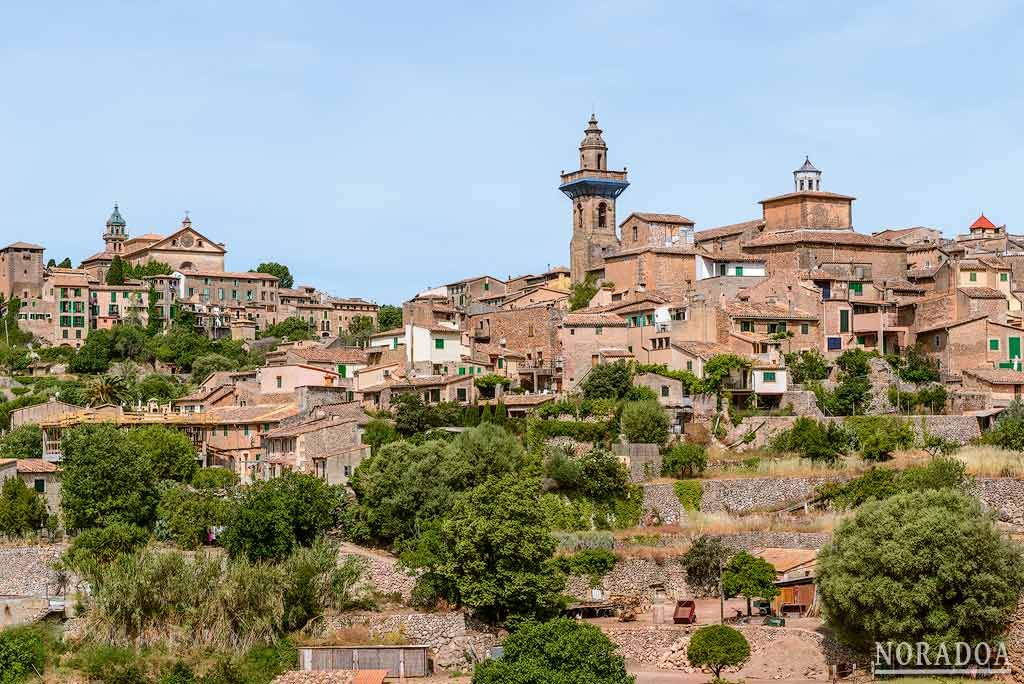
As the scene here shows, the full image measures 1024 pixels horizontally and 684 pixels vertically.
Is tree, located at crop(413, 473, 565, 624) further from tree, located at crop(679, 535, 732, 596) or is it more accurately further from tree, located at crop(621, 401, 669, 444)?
tree, located at crop(621, 401, 669, 444)

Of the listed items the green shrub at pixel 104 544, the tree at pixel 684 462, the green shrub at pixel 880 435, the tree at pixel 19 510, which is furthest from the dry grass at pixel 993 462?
the tree at pixel 19 510

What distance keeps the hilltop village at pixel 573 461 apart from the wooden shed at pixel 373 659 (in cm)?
6

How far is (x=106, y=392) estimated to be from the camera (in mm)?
69250

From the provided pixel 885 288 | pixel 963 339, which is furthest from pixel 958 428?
pixel 885 288

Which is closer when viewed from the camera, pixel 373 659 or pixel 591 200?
pixel 373 659

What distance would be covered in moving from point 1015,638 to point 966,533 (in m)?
2.74

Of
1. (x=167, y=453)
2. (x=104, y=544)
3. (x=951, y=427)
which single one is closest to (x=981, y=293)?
(x=951, y=427)

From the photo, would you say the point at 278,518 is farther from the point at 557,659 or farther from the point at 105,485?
the point at 557,659

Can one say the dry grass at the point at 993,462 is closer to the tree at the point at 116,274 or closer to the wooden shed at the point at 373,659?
the wooden shed at the point at 373,659

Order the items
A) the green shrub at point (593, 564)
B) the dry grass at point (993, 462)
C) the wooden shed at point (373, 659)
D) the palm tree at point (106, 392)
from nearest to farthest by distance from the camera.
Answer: the wooden shed at point (373, 659), the green shrub at point (593, 564), the dry grass at point (993, 462), the palm tree at point (106, 392)

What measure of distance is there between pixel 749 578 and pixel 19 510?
922 inches

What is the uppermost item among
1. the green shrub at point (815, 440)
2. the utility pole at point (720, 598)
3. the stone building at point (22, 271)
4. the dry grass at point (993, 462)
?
the stone building at point (22, 271)

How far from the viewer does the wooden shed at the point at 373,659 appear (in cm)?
4262

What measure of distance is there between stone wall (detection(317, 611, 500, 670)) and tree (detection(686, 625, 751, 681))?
6073 millimetres
